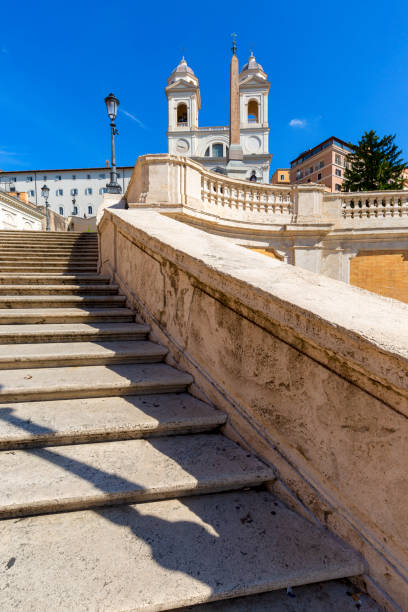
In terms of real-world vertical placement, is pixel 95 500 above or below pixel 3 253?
below

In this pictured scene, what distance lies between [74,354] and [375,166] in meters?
31.1

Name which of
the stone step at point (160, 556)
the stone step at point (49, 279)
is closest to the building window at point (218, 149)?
the stone step at point (49, 279)

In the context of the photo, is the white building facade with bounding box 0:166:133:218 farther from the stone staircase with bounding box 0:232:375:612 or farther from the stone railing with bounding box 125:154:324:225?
the stone staircase with bounding box 0:232:375:612

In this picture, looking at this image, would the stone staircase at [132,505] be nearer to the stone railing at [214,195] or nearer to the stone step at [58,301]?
the stone step at [58,301]

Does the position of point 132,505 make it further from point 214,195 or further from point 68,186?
point 68,186

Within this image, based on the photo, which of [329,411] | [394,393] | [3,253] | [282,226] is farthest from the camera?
[282,226]

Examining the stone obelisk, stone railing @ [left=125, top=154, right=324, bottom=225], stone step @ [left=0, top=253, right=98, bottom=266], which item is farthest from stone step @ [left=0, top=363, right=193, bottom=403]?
the stone obelisk

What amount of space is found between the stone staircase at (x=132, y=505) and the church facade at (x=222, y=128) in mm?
44679

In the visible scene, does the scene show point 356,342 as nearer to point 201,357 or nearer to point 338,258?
point 201,357

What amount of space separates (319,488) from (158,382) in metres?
1.27

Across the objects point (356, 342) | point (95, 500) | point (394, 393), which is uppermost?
point (356, 342)

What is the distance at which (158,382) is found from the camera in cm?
233

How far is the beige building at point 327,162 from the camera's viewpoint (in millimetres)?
55688

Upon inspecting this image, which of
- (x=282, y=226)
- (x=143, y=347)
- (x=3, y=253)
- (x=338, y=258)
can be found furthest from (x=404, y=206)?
(x=3, y=253)
